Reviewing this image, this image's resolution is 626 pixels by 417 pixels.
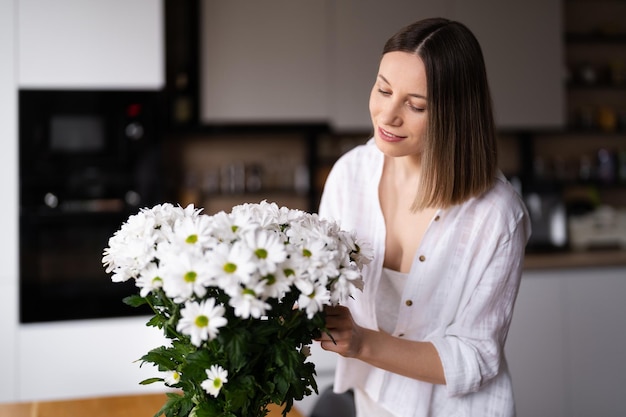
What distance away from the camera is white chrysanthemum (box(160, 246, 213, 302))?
0.80m

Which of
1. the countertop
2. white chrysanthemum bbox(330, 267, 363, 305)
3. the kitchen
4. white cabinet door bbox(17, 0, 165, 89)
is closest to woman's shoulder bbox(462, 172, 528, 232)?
white chrysanthemum bbox(330, 267, 363, 305)

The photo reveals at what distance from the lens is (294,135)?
13.1ft

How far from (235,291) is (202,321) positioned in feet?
0.20

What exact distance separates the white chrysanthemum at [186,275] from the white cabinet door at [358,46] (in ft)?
9.32

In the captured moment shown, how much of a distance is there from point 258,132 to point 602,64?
221 centimetres

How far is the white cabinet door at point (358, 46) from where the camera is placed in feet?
11.7

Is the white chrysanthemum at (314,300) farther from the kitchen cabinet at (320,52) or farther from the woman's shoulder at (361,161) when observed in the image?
the kitchen cabinet at (320,52)

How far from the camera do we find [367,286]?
1422 millimetres

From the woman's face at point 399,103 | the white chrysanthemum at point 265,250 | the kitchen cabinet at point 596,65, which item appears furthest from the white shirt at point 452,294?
the kitchen cabinet at point 596,65

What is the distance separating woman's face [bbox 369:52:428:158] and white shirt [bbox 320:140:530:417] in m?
0.21

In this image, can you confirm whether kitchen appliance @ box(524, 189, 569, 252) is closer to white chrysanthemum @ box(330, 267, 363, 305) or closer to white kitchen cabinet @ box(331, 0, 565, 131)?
white kitchen cabinet @ box(331, 0, 565, 131)

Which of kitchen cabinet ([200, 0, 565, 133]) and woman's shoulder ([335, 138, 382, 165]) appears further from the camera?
kitchen cabinet ([200, 0, 565, 133])

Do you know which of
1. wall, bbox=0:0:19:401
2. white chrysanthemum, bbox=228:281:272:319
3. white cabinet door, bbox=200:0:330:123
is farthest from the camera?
white cabinet door, bbox=200:0:330:123

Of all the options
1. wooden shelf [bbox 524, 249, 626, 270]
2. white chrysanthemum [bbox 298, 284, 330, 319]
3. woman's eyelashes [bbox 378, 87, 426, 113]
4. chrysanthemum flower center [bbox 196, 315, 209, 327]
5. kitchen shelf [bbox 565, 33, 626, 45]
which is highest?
kitchen shelf [bbox 565, 33, 626, 45]
